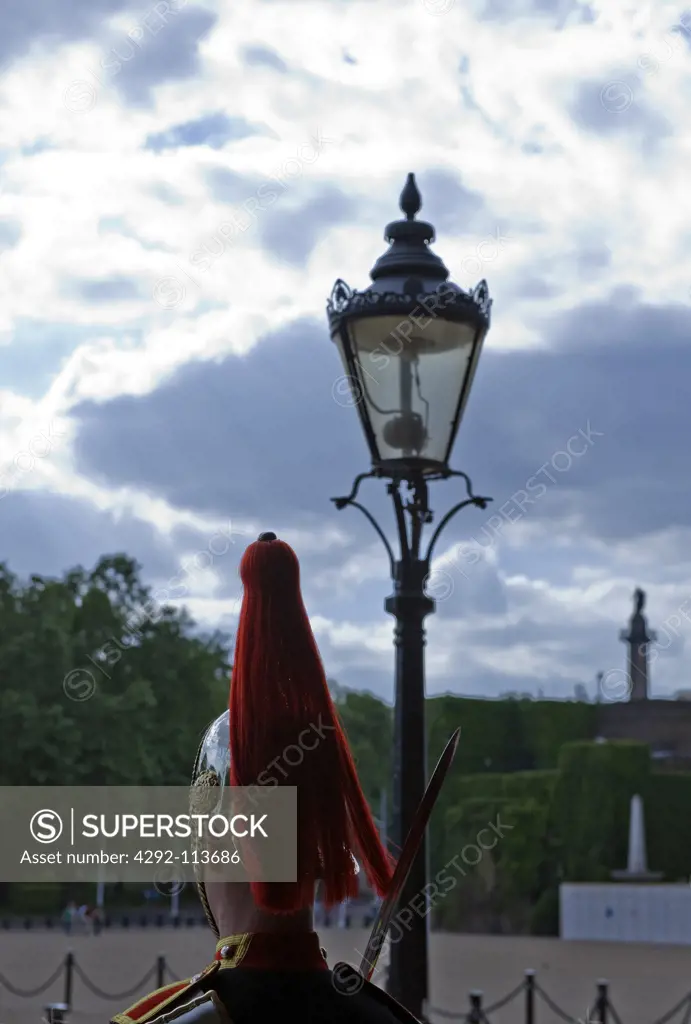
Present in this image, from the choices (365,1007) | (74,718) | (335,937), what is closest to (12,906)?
(74,718)

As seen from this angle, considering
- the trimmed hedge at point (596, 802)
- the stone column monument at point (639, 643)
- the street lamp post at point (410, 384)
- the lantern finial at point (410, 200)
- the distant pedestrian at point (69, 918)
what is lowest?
the distant pedestrian at point (69, 918)

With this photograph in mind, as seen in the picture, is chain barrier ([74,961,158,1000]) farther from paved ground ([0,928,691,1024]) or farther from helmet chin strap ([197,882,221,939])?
helmet chin strap ([197,882,221,939])

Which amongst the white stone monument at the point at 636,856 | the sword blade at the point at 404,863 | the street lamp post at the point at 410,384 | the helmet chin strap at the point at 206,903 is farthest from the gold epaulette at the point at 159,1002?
the white stone monument at the point at 636,856

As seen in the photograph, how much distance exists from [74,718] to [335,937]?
854 cm

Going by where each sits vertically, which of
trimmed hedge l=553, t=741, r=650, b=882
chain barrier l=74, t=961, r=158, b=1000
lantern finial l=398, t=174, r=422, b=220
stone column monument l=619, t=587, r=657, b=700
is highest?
stone column monument l=619, t=587, r=657, b=700

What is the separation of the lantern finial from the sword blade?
4.64 meters

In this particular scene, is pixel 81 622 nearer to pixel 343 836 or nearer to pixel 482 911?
pixel 482 911

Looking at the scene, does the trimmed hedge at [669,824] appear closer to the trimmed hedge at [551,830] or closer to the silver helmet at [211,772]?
the trimmed hedge at [551,830]

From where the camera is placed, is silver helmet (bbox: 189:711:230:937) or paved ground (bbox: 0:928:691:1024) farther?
paved ground (bbox: 0:928:691:1024)

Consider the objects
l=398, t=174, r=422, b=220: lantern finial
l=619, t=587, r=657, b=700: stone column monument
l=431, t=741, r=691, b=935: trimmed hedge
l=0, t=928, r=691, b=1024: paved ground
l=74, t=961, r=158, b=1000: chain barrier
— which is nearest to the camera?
l=398, t=174, r=422, b=220: lantern finial

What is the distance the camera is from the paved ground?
63.4ft

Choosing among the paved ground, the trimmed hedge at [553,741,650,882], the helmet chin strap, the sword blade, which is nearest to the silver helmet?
the helmet chin strap

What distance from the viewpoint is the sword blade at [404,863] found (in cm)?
259

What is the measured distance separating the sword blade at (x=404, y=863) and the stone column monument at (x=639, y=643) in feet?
257
